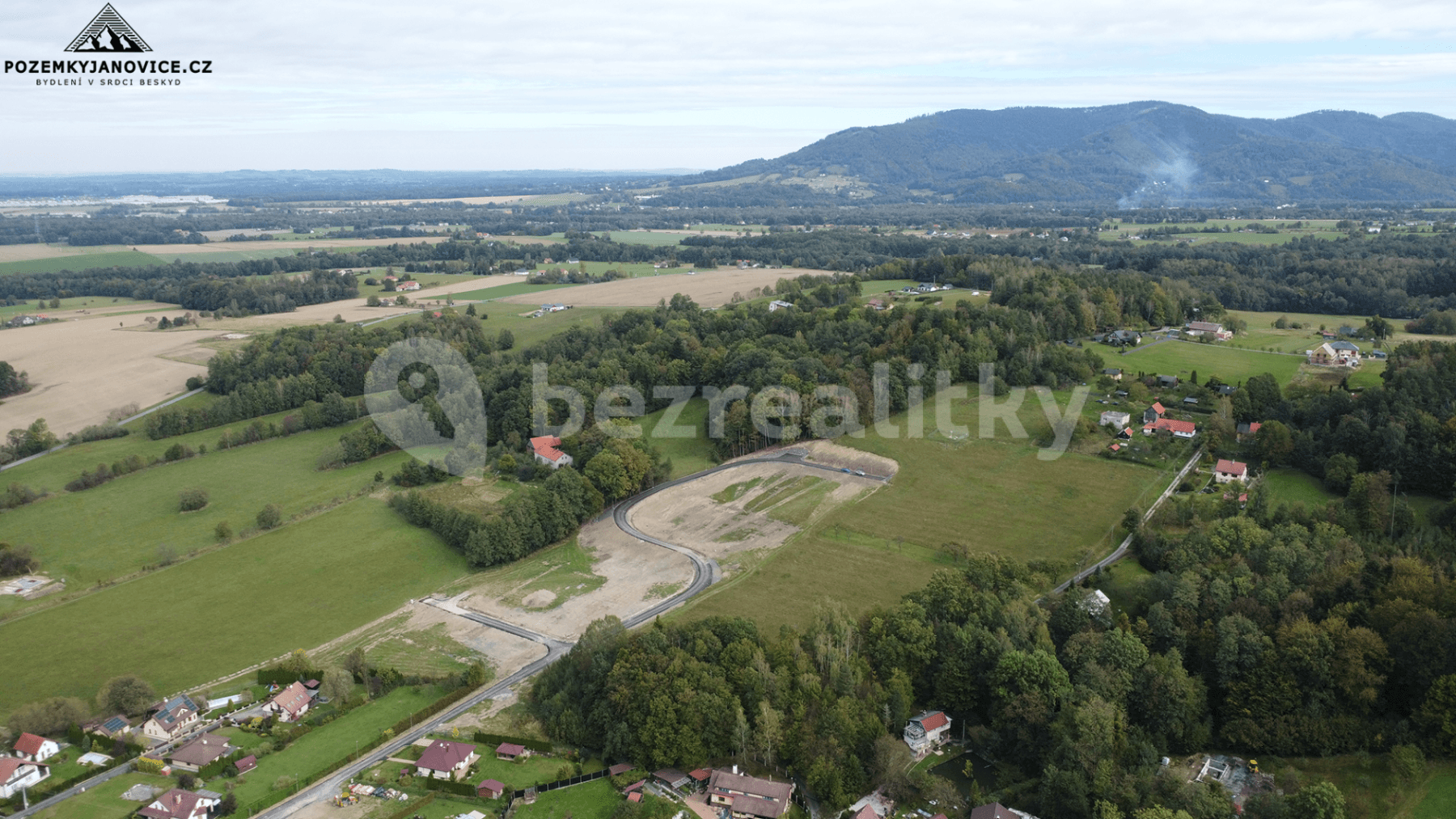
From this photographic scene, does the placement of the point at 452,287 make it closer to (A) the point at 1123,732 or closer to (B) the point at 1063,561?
(B) the point at 1063,561

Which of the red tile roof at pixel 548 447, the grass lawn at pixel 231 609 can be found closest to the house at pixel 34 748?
the grass lawn at pixel 231 609

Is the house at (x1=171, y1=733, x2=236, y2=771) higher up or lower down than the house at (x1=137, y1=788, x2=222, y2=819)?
lower down

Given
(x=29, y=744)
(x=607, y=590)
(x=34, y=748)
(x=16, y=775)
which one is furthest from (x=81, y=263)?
(x=16, y=775)

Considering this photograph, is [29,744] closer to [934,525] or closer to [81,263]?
[934,525]

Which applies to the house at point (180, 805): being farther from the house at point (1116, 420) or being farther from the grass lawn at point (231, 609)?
the house at point (1116, 420)

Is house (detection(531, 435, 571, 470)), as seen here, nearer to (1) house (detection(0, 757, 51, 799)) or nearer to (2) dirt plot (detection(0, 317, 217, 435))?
(1) house (detection(0, 757, 51, 799))

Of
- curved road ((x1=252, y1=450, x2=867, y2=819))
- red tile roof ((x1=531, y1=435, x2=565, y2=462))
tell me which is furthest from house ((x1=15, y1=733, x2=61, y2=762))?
red tile roof ((x1=531, y1=435, x2=565, y2=462))
